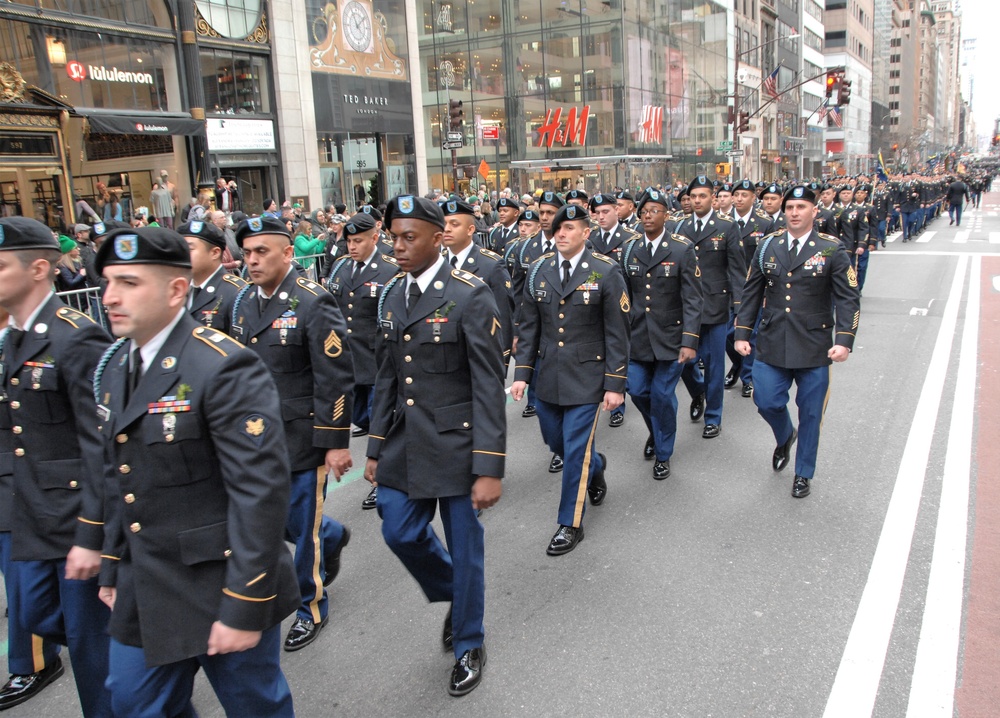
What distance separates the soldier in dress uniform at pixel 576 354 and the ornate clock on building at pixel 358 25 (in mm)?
22006

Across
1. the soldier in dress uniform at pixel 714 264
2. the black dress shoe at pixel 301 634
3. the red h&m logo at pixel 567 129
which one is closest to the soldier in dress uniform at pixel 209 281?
the black dress shoe at pixel 301 634

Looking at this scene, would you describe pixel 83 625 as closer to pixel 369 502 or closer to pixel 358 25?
pixel 369 502

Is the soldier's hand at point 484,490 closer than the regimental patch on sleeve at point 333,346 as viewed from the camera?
Yes

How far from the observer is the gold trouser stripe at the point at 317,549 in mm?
4293

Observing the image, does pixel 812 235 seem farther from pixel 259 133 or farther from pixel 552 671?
pixel 259 133

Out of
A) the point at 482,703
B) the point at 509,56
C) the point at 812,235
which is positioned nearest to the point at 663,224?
the point at 812,235

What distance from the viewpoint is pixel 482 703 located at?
3684 mm

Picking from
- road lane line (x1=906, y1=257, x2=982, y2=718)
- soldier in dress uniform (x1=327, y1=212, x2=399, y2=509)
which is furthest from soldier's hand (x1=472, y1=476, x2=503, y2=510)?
soldier in dress uniform (x1=327, y1=212, x2=399, y2=509)

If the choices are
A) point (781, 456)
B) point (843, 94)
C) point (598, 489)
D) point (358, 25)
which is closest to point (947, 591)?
point (781, 456)

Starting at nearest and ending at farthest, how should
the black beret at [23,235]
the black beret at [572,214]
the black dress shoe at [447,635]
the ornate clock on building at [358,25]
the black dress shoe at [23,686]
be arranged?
the black beret at [23,235]
the black dress shoe at [23,686]
the black dress shoe at [447,635]
the black beret at [572,214]
the ornate clock on building at [358,25]

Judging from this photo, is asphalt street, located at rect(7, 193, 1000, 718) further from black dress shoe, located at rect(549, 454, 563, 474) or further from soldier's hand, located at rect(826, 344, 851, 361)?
soldier's hand, located at rect(826, 344, 851, 361)

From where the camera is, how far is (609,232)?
26.4 ft

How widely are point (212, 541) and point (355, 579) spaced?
248cm

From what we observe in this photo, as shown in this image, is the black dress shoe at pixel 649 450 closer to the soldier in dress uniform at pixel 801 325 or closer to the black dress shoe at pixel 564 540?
the soldier in dress uniform at pixel 801 325
